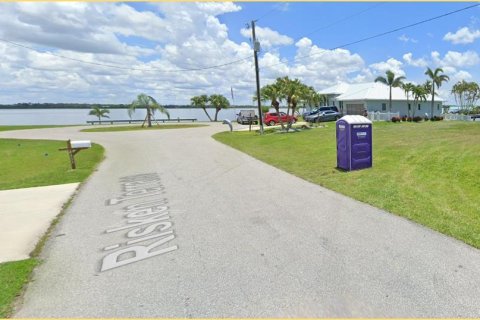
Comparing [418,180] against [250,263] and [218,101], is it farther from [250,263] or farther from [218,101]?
[218,101]

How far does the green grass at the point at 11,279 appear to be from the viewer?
3.14m

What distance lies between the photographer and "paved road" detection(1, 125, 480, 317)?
3.03 meters

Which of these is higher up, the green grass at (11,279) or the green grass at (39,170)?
the green grass at (39,170)

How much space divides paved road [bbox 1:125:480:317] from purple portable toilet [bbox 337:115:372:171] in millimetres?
2984

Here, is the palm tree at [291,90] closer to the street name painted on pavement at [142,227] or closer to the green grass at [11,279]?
the street name painted on pavement at [142,227]

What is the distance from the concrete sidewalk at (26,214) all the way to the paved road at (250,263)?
326 millimetres

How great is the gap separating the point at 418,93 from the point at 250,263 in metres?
47.1

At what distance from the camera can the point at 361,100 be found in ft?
136

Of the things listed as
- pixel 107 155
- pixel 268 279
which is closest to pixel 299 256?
pixel 268 279

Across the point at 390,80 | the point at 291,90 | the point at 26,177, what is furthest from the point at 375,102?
the point at 26,177

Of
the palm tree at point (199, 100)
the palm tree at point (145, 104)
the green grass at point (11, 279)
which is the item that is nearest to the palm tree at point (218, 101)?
the palm tree at point (199, 100)

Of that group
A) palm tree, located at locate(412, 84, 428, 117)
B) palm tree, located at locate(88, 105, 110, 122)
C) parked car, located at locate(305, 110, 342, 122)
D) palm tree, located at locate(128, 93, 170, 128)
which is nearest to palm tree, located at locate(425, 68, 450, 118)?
palm tree, located at locate(412, 84, 428, 117)

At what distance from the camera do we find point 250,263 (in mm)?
3885

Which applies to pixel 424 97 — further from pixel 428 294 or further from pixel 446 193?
pixel 428 294
